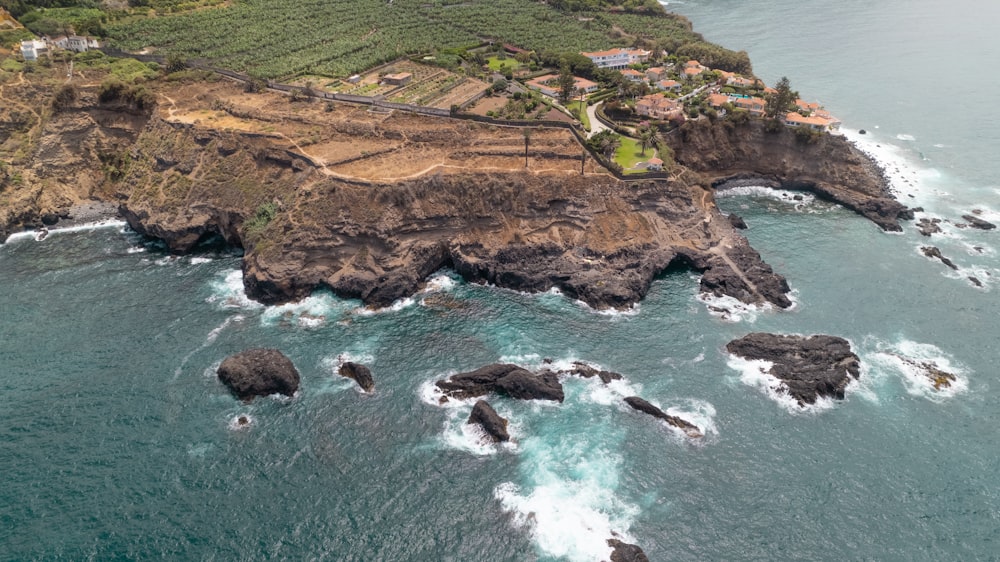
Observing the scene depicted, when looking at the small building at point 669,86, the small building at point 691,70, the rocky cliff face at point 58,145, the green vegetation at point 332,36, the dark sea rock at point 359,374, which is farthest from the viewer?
the small building at point 691,70

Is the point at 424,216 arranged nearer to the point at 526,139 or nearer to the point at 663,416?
the point at 526,139

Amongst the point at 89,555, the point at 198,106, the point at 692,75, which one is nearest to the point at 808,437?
the point at 89,555

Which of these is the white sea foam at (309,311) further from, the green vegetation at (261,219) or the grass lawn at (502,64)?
the grass lawn at (502,64)

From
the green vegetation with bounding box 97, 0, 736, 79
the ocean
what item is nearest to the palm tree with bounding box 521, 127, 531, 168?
the ocean

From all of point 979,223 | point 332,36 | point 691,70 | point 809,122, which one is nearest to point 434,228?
point 809,122

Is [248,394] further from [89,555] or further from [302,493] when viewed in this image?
[89,555]

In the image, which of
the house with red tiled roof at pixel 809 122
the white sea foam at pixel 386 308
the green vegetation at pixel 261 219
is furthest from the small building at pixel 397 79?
the house with red tiled roof at pixel 809 122
